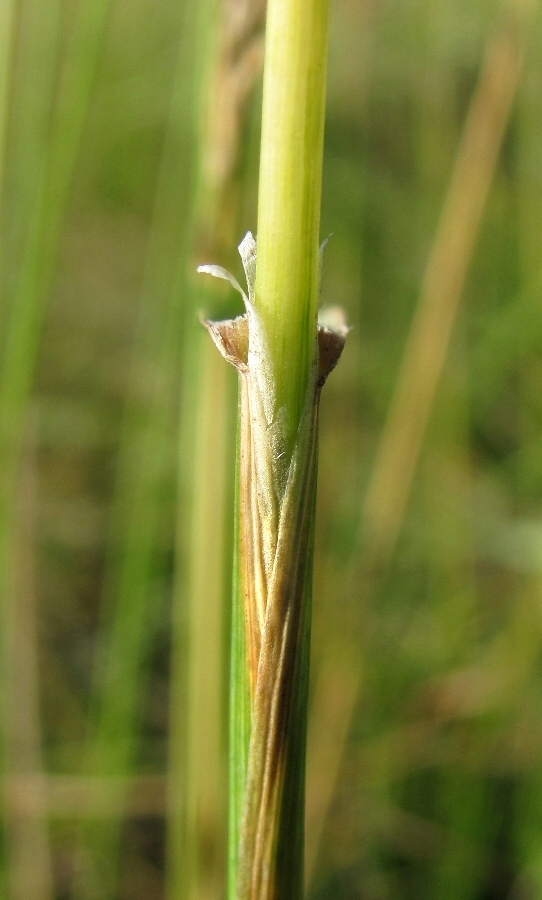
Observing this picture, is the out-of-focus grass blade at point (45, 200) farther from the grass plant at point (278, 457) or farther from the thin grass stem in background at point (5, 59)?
the grass plant at point (278, 457)

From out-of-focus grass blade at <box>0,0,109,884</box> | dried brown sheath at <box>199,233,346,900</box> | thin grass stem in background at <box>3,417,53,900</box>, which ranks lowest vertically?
thin grass stem in background at <box>3,417,53,900</box>

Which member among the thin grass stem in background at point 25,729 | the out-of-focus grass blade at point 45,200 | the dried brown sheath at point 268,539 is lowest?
the thin grass stem in background at point 25,729

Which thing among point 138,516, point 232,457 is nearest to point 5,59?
point 232,457

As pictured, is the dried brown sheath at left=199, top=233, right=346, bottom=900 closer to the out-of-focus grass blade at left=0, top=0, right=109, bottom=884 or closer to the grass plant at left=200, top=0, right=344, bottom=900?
the grass plant at left=200, top=0, right=344, bottom=900

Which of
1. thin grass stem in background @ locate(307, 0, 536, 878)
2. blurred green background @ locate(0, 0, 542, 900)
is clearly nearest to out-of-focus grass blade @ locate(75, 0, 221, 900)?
blurred green background @ locate(0, 0, 542, 900)

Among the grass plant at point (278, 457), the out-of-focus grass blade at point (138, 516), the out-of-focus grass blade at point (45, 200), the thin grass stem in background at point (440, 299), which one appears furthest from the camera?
the thin grass stem in background at point (440, 299)

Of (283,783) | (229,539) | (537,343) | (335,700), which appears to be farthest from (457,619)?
(283,783)

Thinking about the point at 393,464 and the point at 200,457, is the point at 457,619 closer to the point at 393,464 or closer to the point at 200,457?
the point at 393,464

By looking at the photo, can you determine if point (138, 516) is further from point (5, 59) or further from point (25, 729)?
point (5, 59)

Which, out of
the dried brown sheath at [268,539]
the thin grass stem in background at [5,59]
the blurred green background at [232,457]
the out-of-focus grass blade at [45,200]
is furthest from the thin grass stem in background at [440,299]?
the dried brown sheath at [268,539]
